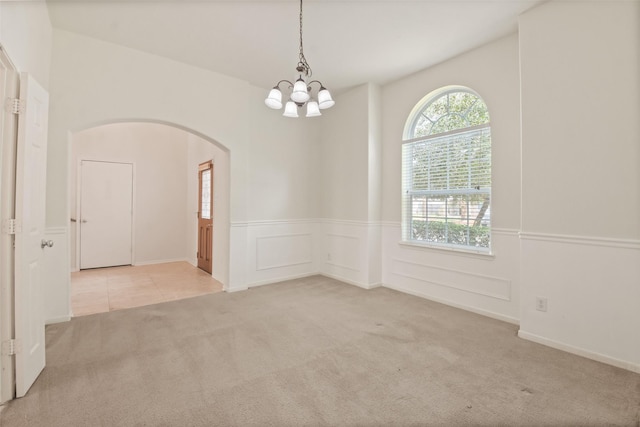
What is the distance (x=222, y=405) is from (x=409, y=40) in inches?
152

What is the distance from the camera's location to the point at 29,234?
2.07 m

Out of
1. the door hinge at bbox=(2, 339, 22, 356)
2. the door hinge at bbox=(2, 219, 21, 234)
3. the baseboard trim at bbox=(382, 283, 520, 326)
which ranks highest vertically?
the door hinge at bbox=(2, 219, 21, 234)

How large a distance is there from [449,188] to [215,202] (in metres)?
3.80

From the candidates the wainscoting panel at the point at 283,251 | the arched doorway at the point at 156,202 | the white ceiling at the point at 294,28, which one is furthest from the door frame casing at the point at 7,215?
the wainscoting panel at the point at 283,251

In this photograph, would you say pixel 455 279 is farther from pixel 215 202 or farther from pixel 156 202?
pixel 156 202

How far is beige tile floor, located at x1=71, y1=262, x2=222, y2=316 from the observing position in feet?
12.8

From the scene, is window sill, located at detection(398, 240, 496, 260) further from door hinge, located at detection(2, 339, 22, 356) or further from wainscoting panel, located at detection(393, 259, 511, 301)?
door hinge, located at detection(2, 339, 22, 356)

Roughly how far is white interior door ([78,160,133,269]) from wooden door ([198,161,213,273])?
1.52 metres

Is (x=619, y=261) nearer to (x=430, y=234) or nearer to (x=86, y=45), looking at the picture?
(x=430, y=234)

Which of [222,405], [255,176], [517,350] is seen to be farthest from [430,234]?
[222,405]

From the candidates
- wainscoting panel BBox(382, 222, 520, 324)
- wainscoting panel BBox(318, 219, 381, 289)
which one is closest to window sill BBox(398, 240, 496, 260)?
wainscoting panel BBox(382, 222, 520, 324)

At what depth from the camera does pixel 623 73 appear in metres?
2.35

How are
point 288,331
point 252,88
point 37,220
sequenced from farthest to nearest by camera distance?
1. point 252,88
2. point 288,331
3. point 37,220

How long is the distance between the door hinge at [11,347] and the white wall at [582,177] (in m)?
Result: 4.09
